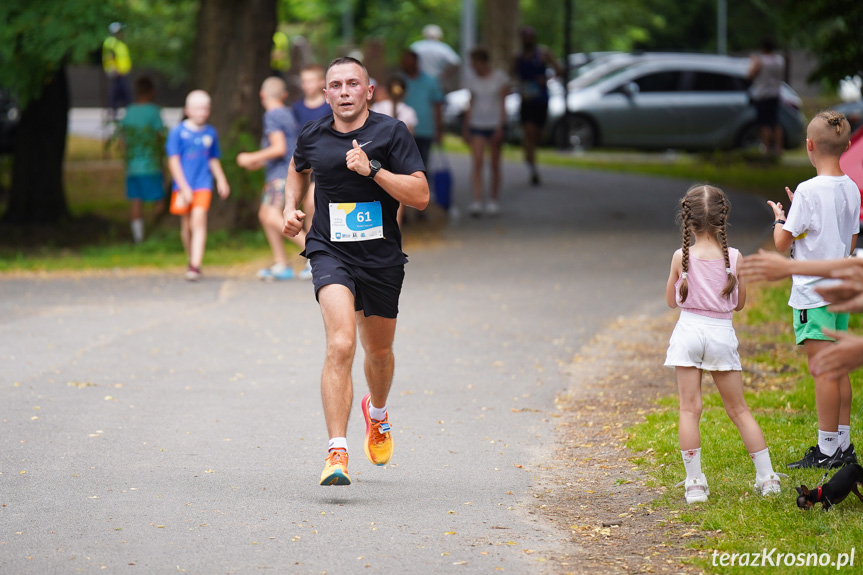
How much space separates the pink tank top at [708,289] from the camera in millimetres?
5164

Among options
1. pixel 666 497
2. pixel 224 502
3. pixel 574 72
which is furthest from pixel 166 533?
pixel 574 72

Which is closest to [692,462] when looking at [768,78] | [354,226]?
[354,226]

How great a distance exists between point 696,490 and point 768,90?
19.3 meters

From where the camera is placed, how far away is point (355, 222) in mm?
5766

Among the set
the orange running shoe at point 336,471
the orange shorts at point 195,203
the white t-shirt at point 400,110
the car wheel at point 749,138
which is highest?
the white t-shirt at point 400,110

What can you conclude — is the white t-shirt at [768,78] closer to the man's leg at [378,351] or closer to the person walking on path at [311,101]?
the person walking on path at [311,101]

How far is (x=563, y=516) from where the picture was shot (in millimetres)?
5227

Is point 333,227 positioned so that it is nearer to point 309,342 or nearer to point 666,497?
point 666,497

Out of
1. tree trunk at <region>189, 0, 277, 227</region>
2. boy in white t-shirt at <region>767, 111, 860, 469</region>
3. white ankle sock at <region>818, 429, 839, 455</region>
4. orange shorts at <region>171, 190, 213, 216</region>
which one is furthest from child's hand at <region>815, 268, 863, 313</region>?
tree trunk at <region>189, 0, 277, 227</region>

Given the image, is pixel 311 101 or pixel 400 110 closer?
pixel 311 101

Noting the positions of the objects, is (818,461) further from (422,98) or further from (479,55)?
(479,55)

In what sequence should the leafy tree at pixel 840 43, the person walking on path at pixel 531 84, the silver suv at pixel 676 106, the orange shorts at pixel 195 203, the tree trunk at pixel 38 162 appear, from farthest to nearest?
the silver suv at pixel 676 106 → the person walking on path at pixel 531 84 → the tree trunk at pixel 38 162 → the leafy tree at pixel 840 43 → the orange shorts at pixel 195 203

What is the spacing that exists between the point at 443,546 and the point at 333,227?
5.81 ft

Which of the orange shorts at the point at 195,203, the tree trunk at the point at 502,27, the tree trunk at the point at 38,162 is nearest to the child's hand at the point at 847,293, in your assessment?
the orange shorts at the point at 195,203
